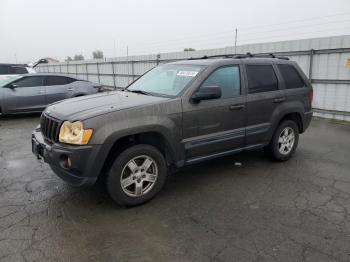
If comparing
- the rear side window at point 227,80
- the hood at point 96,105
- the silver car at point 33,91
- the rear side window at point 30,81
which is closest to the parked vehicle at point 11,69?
the silver car at point 33,91

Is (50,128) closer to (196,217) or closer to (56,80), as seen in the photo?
(196,217)

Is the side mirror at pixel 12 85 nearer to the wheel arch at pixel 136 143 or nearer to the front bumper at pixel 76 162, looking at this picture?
the front bumper at pixel 76 162

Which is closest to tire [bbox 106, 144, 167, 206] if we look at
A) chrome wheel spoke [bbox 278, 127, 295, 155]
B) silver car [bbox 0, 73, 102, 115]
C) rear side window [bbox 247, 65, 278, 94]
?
rear side window [bbox 247, 65, 278, 94]

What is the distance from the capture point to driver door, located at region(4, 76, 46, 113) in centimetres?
984

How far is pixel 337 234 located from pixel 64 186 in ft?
11.4

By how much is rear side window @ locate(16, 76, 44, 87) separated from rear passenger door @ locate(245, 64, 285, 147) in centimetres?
802

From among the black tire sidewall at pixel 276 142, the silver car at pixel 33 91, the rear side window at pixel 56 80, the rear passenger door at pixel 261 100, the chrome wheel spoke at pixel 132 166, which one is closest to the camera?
the chrome wheel spoke at pixel 132 166

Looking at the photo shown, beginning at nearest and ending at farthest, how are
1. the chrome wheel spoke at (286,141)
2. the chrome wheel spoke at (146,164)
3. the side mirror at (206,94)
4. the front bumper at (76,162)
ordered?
the front bumper at (76,162), the chrome wheel spoke at (146,164), the side mirror at (206,94), the chrome wheel spoke at (286,141)

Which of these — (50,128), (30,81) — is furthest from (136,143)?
(30,81)

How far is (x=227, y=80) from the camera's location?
4.50 m

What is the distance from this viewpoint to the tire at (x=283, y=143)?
5199 mm

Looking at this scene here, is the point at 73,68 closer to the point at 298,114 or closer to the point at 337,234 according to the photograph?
the point at 298,114

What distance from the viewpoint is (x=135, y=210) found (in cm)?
367

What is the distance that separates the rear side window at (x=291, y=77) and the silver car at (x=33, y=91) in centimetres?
770
